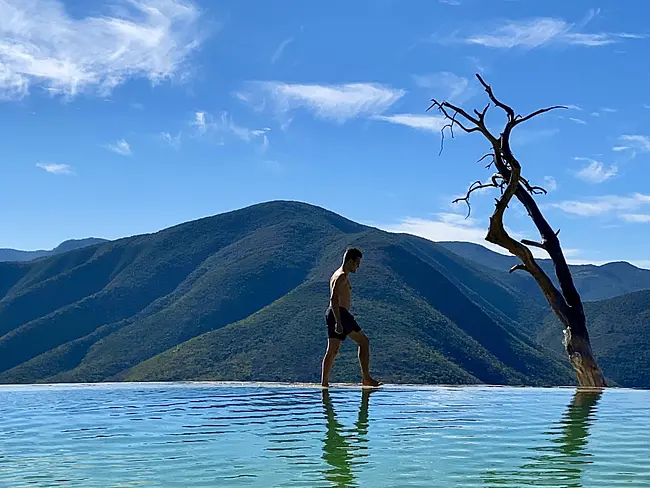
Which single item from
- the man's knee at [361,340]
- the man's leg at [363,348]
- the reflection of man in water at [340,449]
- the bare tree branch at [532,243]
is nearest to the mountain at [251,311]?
the bare tree branch at [532,243]

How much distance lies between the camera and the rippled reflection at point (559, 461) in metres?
4.45

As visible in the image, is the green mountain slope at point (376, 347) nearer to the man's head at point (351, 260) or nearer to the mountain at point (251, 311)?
the mountain at point (251, 311)

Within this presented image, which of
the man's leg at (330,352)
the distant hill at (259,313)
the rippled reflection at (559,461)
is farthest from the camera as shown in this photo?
the distant hill at (259,313)

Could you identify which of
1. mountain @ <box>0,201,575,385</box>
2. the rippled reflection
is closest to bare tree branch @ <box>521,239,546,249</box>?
the rippled reflection

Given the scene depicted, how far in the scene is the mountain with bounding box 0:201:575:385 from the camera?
7338cm

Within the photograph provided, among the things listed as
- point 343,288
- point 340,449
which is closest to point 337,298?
point 343,288

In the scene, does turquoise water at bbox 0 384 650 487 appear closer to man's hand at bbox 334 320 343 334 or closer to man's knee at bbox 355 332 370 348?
man's hand at bbox 334 320 343 334

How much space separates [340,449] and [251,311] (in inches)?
3872

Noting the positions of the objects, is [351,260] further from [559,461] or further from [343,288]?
[559,461]

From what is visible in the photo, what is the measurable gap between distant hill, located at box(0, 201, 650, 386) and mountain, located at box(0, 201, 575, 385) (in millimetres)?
222

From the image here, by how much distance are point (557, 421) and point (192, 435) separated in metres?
3.14

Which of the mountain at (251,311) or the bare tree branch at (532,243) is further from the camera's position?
the mountain at (251,311)

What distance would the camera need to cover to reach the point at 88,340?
323 feet

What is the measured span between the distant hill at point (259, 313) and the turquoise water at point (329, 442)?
56.4 meters
